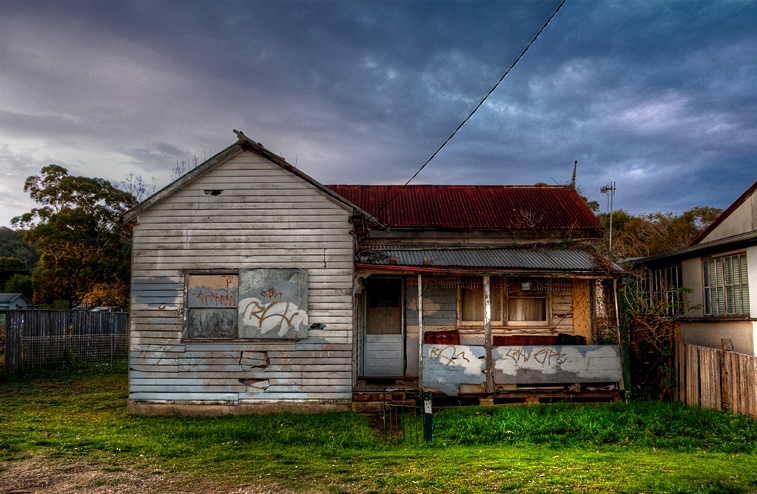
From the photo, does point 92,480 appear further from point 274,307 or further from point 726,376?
point 726,376

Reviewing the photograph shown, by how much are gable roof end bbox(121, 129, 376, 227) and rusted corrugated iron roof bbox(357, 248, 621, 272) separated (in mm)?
1275

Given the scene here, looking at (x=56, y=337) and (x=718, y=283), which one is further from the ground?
(x=718, y=283)

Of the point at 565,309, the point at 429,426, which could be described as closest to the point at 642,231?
the point at 565,309

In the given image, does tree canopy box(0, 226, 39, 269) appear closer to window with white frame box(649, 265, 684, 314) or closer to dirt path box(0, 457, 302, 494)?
dirt path box(0, 457, 302, 494)

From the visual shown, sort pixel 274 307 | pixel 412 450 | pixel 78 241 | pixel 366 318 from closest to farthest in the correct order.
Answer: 1. pixel 412 450
2. pixel 274 307
3. pixel 366 318
4. pixel 78 241

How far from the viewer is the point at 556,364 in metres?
11.2

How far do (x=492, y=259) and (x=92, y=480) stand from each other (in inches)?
348

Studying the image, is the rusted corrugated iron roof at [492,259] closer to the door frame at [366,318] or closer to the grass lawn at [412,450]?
the door frame at [366,318]

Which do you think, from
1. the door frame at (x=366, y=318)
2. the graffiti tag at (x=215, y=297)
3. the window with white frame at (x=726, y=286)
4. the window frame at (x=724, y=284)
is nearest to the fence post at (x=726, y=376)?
the window frame at (x=724, y=284)

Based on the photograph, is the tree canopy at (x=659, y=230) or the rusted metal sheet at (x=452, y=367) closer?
the rusted metal sheet at (x=452, y=367)

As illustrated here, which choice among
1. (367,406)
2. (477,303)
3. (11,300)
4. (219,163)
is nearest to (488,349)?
(477,303)

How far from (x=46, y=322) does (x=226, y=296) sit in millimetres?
10613

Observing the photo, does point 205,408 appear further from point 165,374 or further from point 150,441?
point 150,441

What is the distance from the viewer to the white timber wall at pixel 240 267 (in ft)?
35.9
